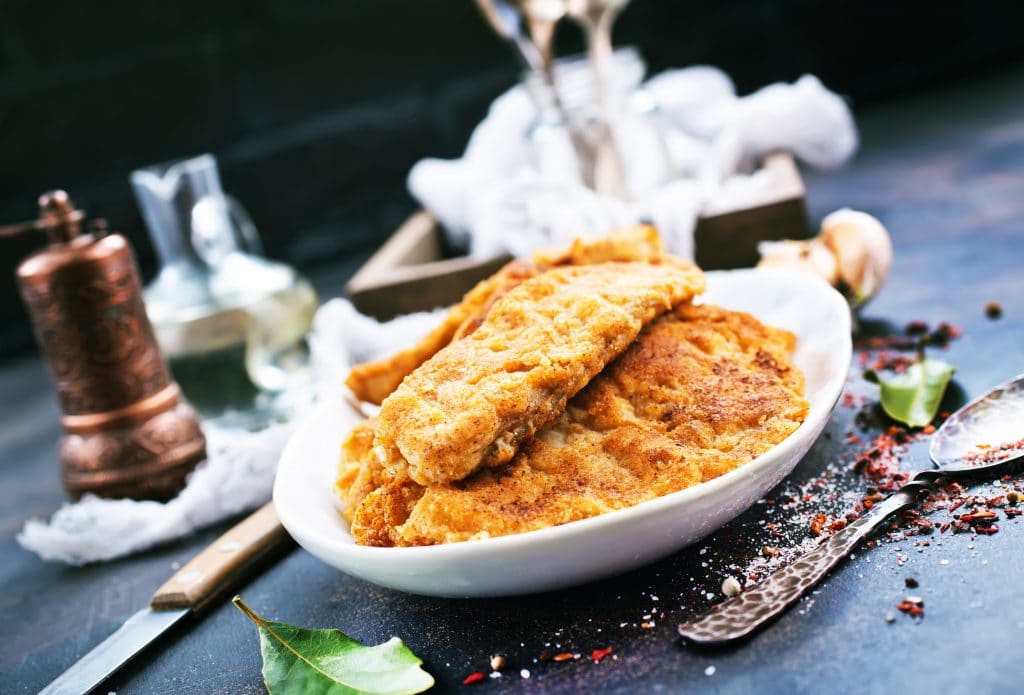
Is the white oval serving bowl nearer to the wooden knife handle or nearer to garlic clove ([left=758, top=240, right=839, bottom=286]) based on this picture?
the wooden knife handle

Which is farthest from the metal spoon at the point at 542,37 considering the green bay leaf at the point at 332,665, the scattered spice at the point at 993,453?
the green bay leaf at the point at 332,665

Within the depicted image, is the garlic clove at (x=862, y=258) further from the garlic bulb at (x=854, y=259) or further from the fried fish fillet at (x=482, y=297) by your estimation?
the fried fish fillet at (x=482, y=297)

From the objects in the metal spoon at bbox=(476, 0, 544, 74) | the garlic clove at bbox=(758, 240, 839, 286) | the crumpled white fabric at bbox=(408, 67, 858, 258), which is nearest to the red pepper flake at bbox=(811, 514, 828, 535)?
the garlic clove at bbox=(758, 240, 839, 286)

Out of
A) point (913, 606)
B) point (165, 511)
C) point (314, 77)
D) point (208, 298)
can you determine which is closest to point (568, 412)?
point (913, 606)

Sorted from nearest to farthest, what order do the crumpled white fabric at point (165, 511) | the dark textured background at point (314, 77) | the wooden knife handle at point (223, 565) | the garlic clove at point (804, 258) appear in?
the wooden knife handle at point (223, 565) < the crumpled white fabric at point (165, 511) < the garlic clove at point (804, 258) < the dark textured background at point (314, 77)

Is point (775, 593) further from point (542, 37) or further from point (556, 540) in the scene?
point (542, 37)
